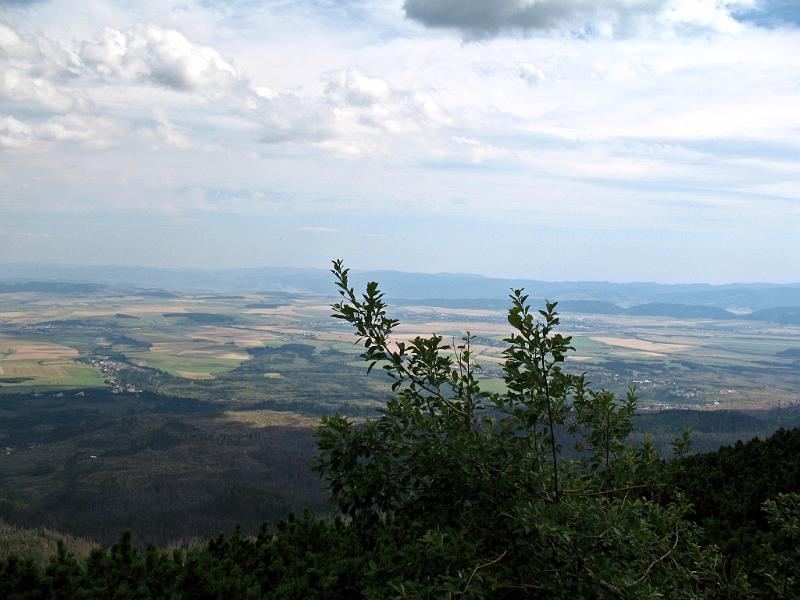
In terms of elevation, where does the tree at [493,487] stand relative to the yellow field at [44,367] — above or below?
above

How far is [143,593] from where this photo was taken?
975 cm

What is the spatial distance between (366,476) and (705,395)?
520 ft

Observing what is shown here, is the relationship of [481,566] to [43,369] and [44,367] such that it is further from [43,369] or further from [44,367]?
[44,367]

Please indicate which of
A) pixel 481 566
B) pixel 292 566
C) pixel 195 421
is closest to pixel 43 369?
pixel 195 421

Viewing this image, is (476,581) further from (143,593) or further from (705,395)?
(705,395)

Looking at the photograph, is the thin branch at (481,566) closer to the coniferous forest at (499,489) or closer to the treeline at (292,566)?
the coniferous forest at (499,489)

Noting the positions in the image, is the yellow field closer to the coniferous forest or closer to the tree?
the coniferous forest

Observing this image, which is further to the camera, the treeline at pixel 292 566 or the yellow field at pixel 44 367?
the yellow field at pixel 44 367

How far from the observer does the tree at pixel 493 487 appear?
5.96m

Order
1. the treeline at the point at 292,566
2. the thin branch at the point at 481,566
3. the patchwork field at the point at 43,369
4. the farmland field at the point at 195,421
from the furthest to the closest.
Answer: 1. the patchwork field at the point at 43,369
2. the farmland field at the point at 195,421
3. the treeline at the point at 292,566
4. the thin branch at the point at 481,566

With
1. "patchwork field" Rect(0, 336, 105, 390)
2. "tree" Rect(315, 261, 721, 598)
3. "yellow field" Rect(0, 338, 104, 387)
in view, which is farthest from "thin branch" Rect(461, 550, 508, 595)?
"yellow field" Rect(0, 338, 104, 387)

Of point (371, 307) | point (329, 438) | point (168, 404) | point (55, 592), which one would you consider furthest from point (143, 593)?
point (168, 404)

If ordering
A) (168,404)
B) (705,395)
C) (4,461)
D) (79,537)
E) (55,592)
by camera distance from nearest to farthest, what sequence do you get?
(55,592)
(79,537)
(4,461)
(168,404)
(705,395)

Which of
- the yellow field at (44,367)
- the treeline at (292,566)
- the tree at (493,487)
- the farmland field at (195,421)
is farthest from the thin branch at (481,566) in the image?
the yellow field at (44,367)
